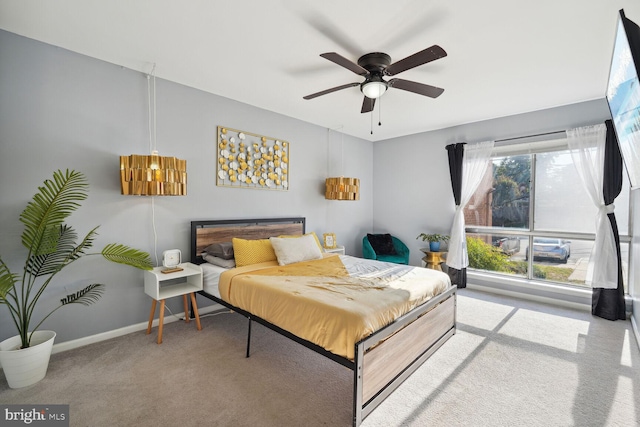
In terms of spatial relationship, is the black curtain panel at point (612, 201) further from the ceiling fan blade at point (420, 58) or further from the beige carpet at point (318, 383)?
the ceiling fan blade at point (420, 58)

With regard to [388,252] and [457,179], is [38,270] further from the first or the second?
[457,179]

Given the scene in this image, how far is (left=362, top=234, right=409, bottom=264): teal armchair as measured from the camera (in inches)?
192

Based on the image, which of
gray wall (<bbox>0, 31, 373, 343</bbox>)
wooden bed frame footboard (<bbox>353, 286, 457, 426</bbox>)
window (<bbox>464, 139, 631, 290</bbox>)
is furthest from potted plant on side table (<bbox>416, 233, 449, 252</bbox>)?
gray wall (<bbox>0, 31, 373, 343</bbox>)

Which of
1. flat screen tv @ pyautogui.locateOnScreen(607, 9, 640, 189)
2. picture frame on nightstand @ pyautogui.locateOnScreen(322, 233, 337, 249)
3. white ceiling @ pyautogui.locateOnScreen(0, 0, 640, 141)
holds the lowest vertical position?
picture frame on nightstand @ pyautogui.locateOnScreen(322, 233, 337, 249)

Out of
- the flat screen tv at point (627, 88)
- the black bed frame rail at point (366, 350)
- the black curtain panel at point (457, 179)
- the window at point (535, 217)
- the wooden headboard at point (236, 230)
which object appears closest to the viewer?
the flat screen tv at point (627, 88)

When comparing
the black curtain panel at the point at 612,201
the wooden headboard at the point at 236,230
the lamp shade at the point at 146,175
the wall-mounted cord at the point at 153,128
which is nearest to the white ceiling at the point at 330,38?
the wall-mounted cord at the point at 153,128

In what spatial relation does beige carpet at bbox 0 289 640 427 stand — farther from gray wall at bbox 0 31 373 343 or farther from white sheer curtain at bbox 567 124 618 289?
white sheer curtain at bbox 567 124 618 289

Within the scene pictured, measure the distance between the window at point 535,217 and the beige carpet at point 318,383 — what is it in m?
1.27

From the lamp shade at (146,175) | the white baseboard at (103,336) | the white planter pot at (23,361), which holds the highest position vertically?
the lamp shade at (146,175)

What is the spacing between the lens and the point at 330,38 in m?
2.33

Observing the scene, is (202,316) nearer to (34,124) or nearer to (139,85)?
(34,124)

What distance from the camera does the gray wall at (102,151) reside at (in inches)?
92.4

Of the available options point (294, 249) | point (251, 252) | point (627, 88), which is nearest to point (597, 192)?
point (627, 88)

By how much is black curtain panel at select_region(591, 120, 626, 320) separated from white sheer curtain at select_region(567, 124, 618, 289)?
4 cm
